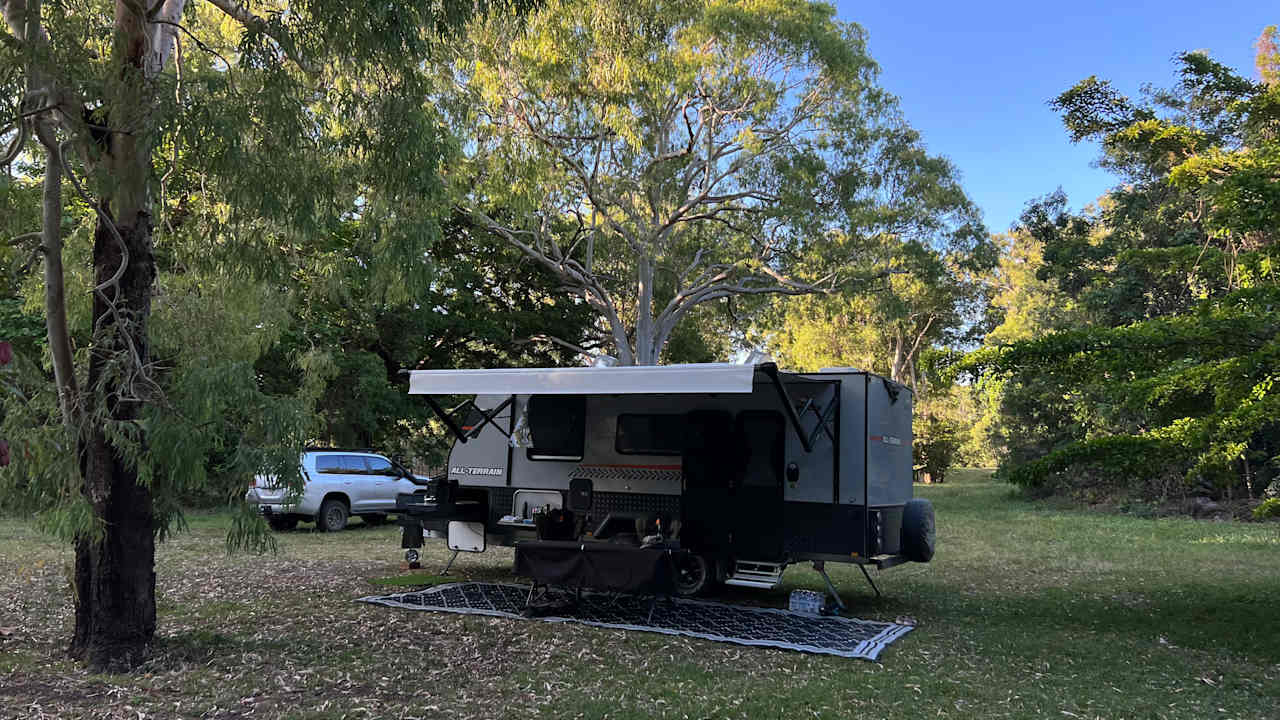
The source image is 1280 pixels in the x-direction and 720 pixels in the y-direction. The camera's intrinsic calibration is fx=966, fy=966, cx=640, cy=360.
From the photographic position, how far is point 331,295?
9.82 meters

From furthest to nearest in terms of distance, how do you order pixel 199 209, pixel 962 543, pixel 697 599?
pixel 962 543 → pixel 697 599 → pixel 199 209

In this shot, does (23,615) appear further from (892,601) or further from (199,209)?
(892,601)

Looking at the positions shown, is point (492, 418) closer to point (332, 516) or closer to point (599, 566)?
point (599, 566)

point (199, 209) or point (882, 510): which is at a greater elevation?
point (199, 209)

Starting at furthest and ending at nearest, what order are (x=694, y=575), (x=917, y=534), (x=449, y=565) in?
(x=449, y=565) → (x=694, y=575) → (x=917, y=534)

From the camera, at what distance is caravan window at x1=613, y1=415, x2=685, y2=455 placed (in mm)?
8914

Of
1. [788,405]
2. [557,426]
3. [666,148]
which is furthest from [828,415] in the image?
[666,148]

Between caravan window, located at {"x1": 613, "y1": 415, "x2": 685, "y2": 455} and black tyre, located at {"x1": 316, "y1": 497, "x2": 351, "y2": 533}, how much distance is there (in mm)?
8110

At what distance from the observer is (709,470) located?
8.55 meters

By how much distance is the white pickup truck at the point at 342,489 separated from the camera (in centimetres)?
1540

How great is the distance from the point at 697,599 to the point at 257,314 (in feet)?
15.9

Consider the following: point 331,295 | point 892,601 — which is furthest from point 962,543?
point 331,295

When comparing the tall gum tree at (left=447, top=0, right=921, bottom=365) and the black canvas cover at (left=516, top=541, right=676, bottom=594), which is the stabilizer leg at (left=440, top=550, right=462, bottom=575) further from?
the tall gum tree at (left=447, top=0, right=921, bottom=365)

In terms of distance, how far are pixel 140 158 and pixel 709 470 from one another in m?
5.12
